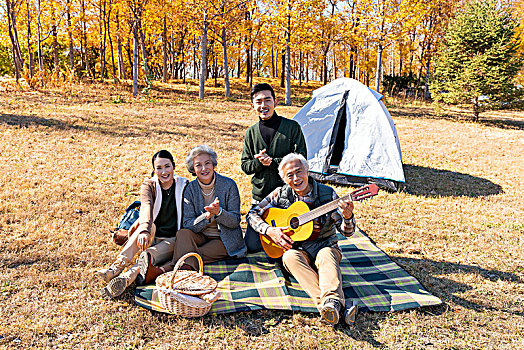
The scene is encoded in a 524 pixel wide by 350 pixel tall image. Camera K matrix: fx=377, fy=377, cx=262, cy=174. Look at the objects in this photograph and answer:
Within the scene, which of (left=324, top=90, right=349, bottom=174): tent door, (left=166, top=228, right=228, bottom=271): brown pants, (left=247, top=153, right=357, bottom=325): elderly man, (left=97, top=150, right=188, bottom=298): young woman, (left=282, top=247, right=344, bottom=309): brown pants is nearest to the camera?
(left=282, top=247, right=344, bottom=309): brown pants

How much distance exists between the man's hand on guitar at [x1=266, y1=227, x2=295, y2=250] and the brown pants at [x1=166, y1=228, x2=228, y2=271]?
71 centimetres

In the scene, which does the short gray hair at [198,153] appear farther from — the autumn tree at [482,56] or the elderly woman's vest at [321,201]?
the autumn tree at [482,56]

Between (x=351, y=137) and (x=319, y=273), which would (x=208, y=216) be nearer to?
(x=319, y=273)

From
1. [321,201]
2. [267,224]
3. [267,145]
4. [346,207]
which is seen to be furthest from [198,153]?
[346,207]

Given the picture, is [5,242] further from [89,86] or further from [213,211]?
[89,86]

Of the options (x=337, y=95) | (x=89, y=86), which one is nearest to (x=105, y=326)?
(x=337, y=95)

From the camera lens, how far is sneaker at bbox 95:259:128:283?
10.9ft

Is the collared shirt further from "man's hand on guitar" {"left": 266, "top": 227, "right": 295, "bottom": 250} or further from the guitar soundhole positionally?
the guitar soundhole

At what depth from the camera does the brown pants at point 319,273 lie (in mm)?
2949

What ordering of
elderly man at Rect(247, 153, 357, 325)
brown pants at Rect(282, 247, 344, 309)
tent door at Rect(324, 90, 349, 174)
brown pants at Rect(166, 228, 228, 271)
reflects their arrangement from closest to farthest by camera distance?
brown pants at Rect(282, 247, 344, 309), elderly man at Rect(247, 153, 357, 325), brown pants at Rect(166, 228, 228, 271), tent door at Rect(324, 90, 349, 174)

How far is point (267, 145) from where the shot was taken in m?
4.00

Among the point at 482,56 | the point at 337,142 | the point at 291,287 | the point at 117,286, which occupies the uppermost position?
the point at 482,56

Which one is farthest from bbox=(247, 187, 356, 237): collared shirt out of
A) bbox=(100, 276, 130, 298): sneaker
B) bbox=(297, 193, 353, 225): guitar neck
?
bbox=(100, 276, 130, 298): sneaker

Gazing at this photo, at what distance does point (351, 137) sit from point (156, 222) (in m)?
4.36
